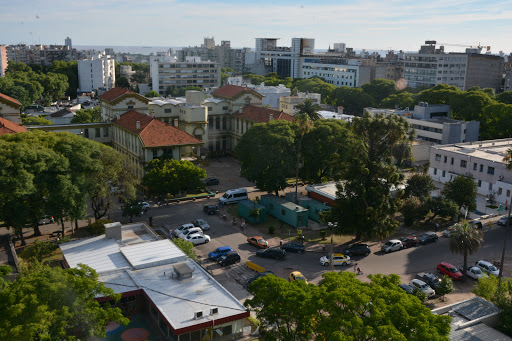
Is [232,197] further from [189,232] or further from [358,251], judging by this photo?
[358,251]

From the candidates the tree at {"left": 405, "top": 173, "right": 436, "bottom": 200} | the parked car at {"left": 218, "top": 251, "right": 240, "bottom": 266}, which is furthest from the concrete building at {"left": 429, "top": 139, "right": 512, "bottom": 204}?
the parked car at {"left": 218, "top": 251, "right": 240, "bottom": 266}

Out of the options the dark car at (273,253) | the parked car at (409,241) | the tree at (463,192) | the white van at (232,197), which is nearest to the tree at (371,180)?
the parked car at (409,241)

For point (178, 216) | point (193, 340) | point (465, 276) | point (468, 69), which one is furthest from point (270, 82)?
point (193, 340)

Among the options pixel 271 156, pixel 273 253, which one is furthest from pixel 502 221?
pixel 273 253

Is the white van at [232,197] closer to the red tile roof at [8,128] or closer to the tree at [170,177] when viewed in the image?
the tree at [170,177]

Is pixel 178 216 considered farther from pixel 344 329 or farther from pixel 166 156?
pixel 344 329
